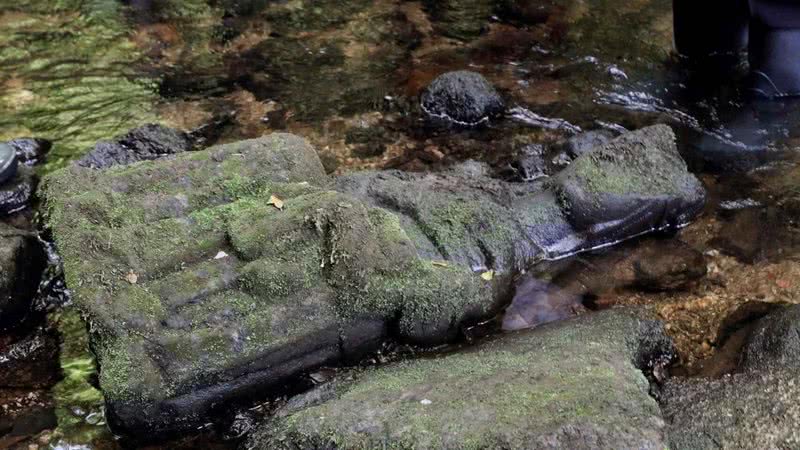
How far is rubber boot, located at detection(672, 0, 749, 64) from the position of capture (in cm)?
808

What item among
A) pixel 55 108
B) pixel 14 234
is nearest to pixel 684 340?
pixel 14 234

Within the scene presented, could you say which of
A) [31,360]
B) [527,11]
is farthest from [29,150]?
[527,11]

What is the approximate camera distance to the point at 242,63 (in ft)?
27.7

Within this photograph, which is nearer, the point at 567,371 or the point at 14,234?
the point at 567,371

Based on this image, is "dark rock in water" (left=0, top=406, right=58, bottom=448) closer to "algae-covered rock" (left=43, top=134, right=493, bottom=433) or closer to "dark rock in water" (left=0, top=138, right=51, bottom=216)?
"algae-covered rock" (left=43, top=134, right=493, bottom=433)

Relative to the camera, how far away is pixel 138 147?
653 centimetres

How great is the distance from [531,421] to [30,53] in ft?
25.0

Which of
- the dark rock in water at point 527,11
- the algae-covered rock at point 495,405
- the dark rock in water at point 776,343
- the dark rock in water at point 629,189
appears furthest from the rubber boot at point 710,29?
the algae-covered rock at point 495,405

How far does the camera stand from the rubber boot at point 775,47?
6.71m

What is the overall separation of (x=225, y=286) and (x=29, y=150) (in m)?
3.51

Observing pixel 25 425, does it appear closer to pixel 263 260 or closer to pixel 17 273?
pixel 17 273

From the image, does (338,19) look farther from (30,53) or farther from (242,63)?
(30,53)

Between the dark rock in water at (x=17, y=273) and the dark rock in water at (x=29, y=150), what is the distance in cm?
163

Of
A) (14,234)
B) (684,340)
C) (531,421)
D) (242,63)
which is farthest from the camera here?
(242,63)
